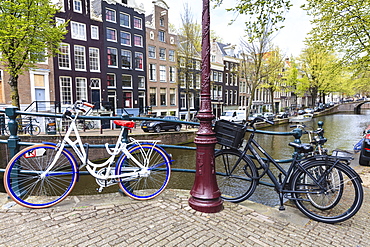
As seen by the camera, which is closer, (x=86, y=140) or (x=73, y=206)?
(x=73, y=206)

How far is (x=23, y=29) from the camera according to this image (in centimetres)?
1143

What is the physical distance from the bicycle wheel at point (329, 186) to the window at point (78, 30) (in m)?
22.1

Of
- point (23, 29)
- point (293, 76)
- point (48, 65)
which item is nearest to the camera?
point (23, 29)

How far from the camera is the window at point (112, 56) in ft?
75.8

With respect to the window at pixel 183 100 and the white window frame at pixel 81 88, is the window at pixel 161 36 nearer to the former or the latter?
the window at pixel 183 100

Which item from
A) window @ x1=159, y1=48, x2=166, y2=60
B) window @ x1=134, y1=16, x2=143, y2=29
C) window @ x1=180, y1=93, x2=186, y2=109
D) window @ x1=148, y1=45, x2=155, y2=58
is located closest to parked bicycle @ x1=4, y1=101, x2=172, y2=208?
window @ x1=134, y1=16, x2=143, y2=29

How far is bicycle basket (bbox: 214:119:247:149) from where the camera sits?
10.1 feet

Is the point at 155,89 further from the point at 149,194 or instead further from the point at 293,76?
the point at 149,194

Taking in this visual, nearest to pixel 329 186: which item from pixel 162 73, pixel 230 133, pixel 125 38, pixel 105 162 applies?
pixel 230 133

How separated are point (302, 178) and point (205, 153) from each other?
3.94ft

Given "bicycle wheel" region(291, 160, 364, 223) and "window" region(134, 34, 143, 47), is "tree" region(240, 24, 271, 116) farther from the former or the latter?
"bicycle wheel" region(291, 160, 364, 223)

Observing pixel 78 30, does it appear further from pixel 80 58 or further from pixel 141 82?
pixel 141 82

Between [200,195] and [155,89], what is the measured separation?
25131 millimetres

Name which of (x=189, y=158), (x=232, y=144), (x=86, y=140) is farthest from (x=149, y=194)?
(x=86, y=140)
